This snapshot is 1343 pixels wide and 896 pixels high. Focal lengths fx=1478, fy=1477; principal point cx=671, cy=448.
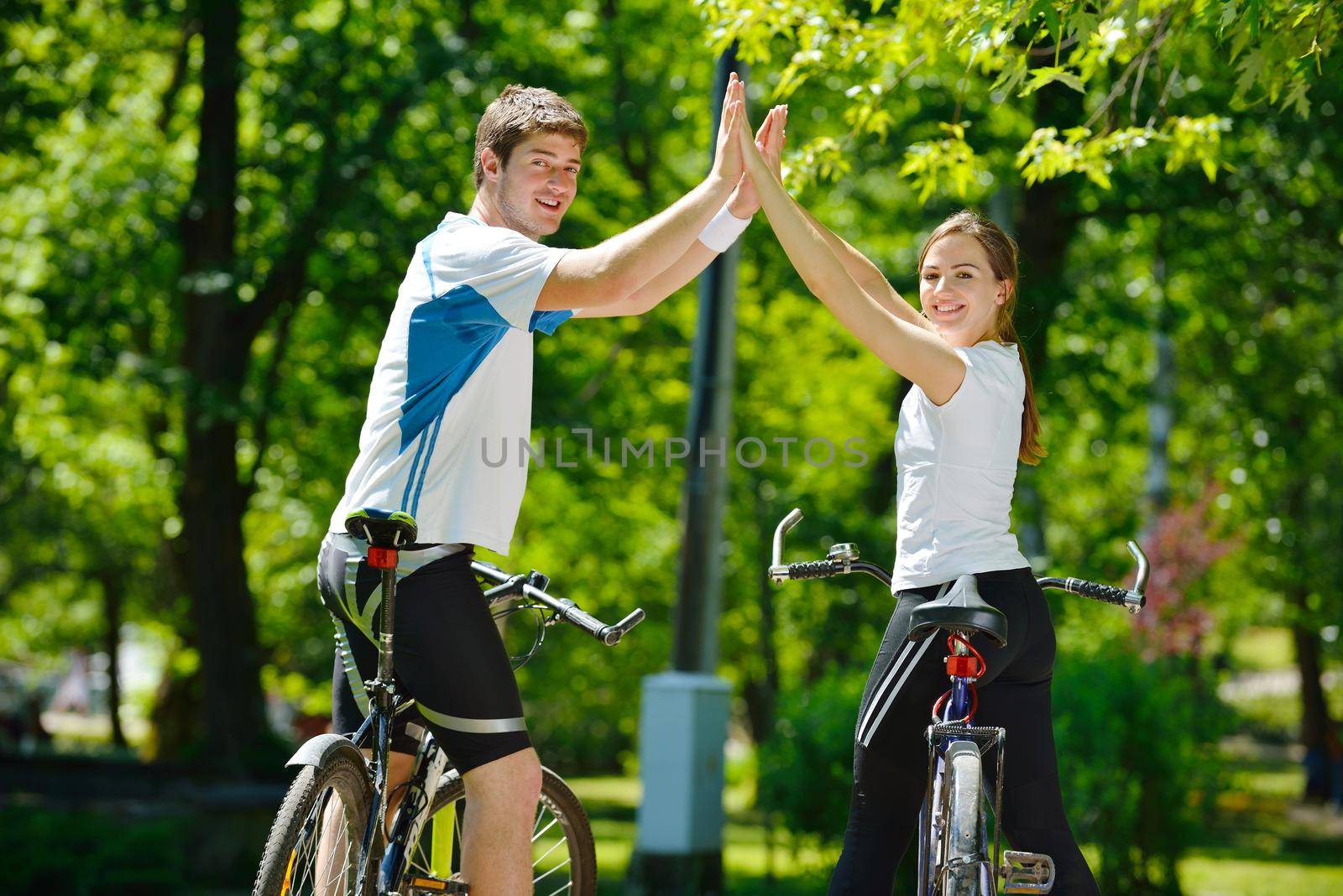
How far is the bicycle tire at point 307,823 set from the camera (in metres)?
3.02

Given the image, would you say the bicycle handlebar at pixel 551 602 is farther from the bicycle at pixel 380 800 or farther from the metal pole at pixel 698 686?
the metal pole at pixel 698 686

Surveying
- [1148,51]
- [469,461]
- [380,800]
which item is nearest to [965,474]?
[469,461]

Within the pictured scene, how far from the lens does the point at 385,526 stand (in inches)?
125

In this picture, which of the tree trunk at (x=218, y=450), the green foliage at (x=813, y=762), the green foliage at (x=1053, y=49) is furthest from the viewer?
the tree trunk at (x=218, y=450)

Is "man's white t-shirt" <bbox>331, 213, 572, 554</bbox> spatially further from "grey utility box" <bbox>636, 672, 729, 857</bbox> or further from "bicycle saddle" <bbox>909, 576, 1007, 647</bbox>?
"grey utility box" <bbox>636, 672, 729, 857</bbox>

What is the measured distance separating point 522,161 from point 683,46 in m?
13.1

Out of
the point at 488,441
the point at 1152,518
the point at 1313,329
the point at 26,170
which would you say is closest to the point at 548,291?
the point at 488,441

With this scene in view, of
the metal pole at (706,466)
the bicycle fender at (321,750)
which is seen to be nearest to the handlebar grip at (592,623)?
the bicycle fender at (321,750)

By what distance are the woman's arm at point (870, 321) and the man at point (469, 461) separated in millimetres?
203

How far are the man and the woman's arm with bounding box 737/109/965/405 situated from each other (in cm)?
20

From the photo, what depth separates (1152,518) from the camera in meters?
18.9

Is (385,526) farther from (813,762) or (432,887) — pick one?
(813,762)

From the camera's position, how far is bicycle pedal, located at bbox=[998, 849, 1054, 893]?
333cm

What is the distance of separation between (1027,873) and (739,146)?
6.00 feet
